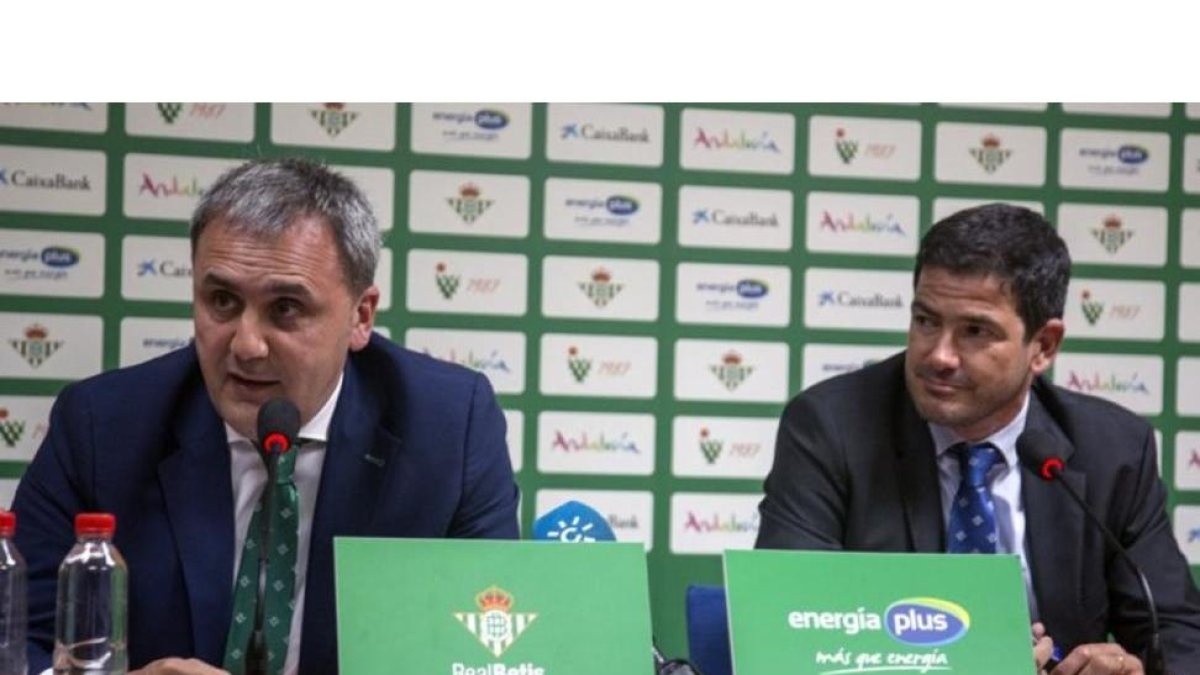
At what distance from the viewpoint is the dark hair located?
249cm

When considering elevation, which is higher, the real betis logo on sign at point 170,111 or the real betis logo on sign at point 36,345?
the real betis logo on sign at point 170,111

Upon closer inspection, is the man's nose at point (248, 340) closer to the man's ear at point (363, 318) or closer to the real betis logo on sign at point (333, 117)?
the man's ear at point (363, 318)

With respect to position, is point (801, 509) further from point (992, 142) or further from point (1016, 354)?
point (992, 142)

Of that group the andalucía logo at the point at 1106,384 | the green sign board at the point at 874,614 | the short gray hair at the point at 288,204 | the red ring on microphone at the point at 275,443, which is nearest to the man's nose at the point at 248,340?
the short gray hair at the point at 288,204

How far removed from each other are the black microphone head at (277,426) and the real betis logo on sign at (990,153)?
2.87m

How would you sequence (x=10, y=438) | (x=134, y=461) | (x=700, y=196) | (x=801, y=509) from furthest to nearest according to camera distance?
(x=700, y=196) < (x=10, y=438) < (x=801, y=509) < (x=134, y=461)

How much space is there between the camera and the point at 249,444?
218 cm

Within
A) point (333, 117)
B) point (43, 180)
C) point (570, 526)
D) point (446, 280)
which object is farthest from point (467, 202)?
point (570, 526)

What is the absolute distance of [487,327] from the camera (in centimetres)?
391

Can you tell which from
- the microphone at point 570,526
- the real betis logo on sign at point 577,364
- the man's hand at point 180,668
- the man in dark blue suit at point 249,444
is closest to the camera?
the man's hand at point 180,668

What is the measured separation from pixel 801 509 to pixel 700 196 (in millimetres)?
1653

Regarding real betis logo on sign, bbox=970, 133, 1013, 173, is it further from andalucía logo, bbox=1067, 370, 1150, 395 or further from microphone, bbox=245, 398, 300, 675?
microphone, bbox=245, 398, 300, 675

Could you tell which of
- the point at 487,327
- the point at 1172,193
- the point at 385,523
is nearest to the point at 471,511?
the point at 385,523

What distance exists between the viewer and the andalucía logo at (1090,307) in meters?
4.18
